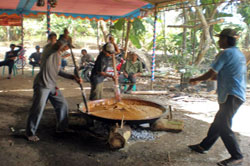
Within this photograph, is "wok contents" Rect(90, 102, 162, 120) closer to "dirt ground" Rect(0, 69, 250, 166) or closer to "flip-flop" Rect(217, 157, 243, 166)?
"dirt ground" Rect(0, 69, 250, 166)

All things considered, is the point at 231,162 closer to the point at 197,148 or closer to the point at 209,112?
the point at 197,148

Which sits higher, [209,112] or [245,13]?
[245,13]

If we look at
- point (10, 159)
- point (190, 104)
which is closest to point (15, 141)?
point (10, 159)

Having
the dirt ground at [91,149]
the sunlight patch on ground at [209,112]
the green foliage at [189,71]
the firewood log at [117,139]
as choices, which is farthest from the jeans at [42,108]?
the green foliage at [189,71]

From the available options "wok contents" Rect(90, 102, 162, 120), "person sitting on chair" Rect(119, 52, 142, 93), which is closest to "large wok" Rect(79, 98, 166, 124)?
"wok contents" Rect(90, 102, 162, 120)

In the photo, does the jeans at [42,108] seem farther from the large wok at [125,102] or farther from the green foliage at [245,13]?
the green foliage at [245,13]

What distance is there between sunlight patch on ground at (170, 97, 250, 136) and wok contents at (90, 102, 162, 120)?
1.53 metres

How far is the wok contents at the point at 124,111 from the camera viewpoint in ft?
12.1

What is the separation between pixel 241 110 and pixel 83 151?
4239 millimetres

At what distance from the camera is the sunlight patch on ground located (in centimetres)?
458

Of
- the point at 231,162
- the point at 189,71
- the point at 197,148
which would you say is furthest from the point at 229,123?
the point at 189,71

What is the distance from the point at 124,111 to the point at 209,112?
2.60 m

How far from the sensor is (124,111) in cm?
392

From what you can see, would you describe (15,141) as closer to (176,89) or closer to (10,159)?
(10,159)
